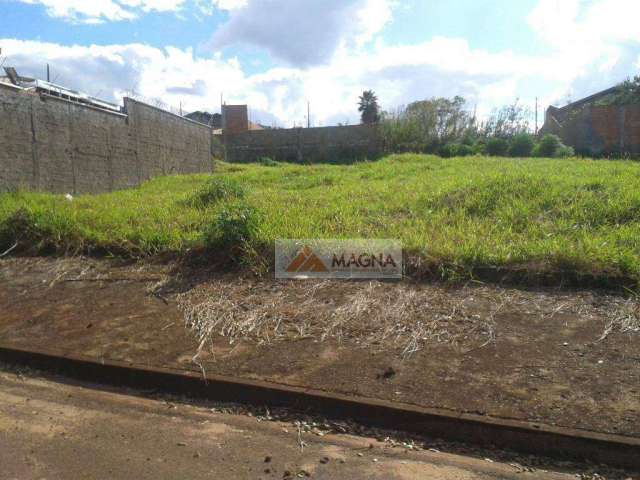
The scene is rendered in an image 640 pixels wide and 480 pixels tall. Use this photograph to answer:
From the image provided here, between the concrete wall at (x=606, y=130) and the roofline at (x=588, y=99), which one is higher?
the roofline at (x=588, y=99)

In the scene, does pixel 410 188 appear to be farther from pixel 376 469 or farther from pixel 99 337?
pixel 376 469

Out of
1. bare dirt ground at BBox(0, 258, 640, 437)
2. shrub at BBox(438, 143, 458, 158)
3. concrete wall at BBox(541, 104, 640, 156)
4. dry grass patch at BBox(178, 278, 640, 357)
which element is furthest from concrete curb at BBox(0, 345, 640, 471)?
concrete wall at BBox(541, 104, 640, 156)

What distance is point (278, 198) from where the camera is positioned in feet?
22.6

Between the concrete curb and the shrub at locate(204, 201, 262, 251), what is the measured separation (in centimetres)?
174

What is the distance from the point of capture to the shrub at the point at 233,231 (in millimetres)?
4469

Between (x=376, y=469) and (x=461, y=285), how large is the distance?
6.50 feet

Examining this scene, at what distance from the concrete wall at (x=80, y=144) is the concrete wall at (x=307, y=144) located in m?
7.50

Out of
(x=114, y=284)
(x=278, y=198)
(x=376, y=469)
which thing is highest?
(x=278, y=198)

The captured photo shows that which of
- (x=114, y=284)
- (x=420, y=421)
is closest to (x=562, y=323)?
(x=420, y=421)

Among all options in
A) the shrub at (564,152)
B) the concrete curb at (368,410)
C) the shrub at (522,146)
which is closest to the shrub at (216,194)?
the concrete curb at (368,410)

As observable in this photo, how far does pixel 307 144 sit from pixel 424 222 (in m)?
17.5

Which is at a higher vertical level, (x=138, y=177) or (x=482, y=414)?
(x=138, y=177)

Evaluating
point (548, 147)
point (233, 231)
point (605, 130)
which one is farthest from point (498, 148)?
point (233, 231)

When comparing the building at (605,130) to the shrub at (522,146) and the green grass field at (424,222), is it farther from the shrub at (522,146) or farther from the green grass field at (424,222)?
the green grass field at (424,222)
